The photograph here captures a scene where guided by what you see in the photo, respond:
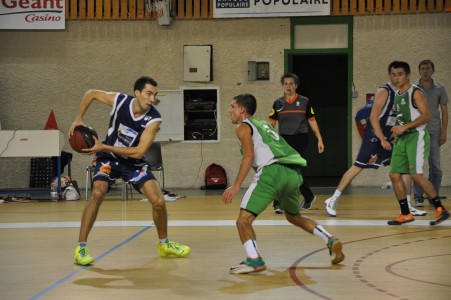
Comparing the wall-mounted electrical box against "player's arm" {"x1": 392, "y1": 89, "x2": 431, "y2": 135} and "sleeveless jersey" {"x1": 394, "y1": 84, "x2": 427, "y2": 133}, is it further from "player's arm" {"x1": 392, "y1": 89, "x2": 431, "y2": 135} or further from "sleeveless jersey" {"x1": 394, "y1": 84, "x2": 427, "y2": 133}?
"player's arm" {"x1": 392, "y1": 89, "x2": 431, "y2": 135}

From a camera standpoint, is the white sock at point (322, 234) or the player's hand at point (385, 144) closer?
the white sock at point (322, 234)

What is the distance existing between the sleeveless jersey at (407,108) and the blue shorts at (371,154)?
854 mm

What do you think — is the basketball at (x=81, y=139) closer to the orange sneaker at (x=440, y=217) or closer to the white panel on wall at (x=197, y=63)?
the orange sneaker at (x=440, y=217)

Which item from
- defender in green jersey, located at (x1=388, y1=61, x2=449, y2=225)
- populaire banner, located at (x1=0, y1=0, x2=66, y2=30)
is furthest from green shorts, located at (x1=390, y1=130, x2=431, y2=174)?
populaire banner, located at (x1=0, y1=0, x2=66, y2=30)

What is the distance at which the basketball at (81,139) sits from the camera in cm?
550

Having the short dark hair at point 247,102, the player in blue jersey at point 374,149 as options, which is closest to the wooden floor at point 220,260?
the player in blue jersey at point 374,149

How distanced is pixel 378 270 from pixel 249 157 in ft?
3.75

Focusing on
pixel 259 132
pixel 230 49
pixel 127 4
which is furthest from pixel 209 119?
pixel 259 132

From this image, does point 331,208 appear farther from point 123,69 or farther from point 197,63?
point 123,69

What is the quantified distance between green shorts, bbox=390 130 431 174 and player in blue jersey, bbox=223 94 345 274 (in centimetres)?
241

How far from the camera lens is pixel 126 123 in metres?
5.70

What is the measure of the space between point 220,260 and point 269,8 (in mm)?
8842

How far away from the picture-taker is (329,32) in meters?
13.8

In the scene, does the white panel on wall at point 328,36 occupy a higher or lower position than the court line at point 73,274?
higher
